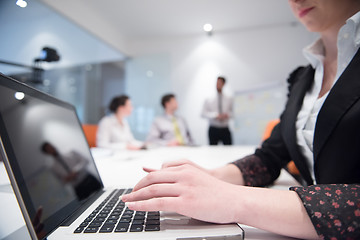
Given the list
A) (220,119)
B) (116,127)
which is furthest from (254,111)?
(116,127)

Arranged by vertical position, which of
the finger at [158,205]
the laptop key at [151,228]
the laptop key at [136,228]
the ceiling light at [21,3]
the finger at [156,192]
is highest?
the ceiling light at [21,3]

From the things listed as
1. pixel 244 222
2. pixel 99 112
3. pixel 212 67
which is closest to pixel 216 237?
pixel 244 222

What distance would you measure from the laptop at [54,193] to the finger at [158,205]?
22 millimetres

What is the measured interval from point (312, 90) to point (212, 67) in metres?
3.12

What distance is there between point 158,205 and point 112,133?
2.19 m

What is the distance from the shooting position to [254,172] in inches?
21.6

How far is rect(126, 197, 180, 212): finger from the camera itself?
9.9 inches

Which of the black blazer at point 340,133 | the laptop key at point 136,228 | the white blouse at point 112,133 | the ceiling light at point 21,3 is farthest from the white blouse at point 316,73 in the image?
the white blouse at point 112,133

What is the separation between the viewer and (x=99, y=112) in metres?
3.82

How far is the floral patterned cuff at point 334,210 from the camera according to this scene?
0.23 m

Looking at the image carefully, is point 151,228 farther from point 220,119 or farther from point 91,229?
point 220,119

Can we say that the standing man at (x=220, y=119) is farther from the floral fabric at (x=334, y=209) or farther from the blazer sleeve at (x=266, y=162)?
the floral fabric at (x=334, y=209)

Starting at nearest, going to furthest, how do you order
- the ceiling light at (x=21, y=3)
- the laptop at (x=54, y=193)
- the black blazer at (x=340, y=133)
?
the laptop at (x=54, y=193), the black blazer at (x=340, y=133), the ceiling light at (x=21, y=3)

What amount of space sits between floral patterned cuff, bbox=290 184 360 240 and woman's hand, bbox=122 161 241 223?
0.31 ft
